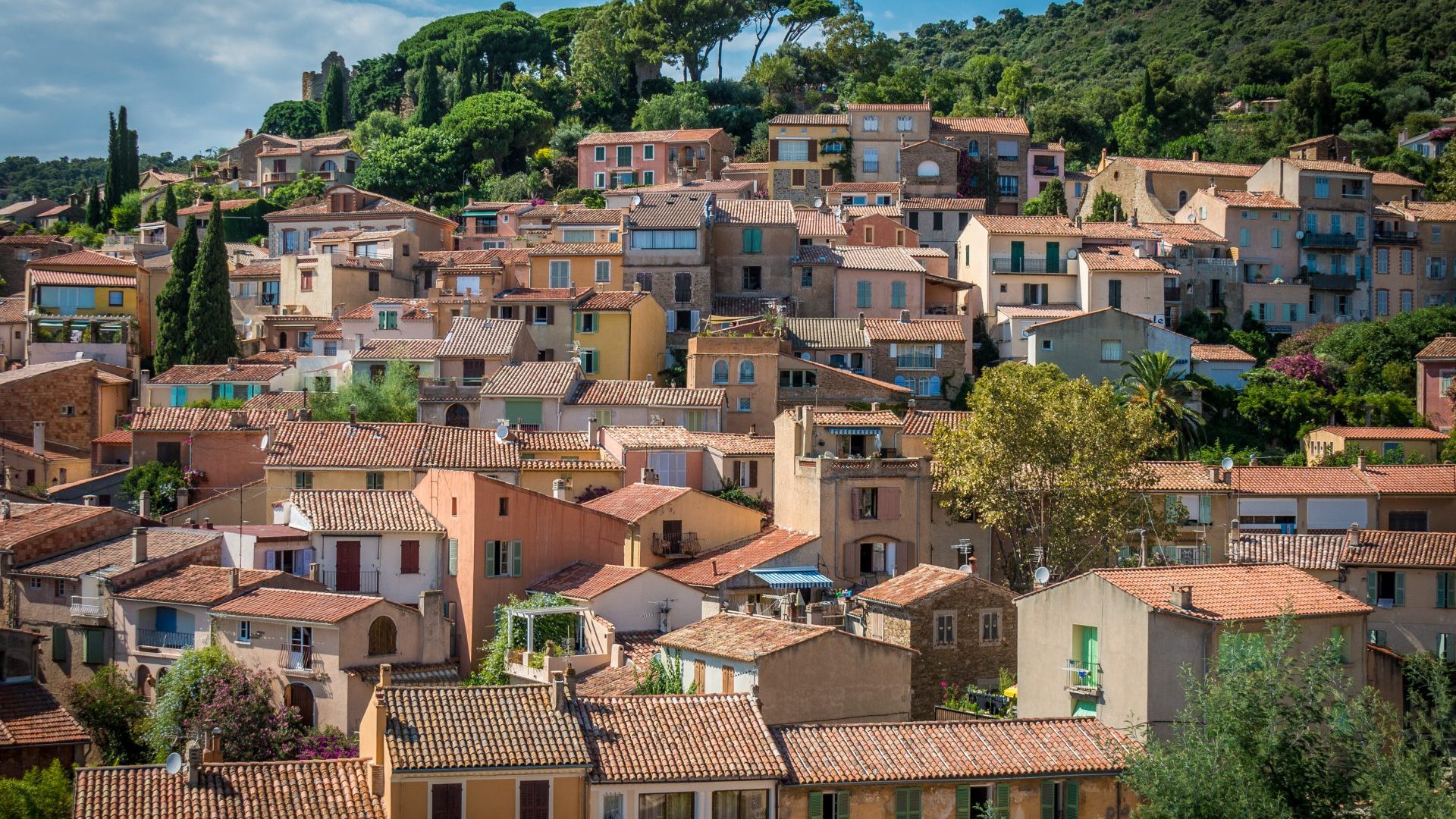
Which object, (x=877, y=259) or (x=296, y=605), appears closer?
(x=296, y=605)

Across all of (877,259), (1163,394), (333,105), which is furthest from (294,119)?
(1163,394)

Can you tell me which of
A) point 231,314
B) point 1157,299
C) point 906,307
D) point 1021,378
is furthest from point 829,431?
point 231,314

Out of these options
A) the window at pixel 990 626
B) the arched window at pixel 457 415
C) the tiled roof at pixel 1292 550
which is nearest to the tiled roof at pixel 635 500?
the arched window at pixel 457 415

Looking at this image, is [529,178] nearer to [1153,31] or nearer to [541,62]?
[541,62]

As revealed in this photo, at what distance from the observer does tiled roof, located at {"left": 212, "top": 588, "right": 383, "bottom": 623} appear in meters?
38.2

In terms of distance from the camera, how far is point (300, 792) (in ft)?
95.8

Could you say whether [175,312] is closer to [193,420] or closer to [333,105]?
[193,420]

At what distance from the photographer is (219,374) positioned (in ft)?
201

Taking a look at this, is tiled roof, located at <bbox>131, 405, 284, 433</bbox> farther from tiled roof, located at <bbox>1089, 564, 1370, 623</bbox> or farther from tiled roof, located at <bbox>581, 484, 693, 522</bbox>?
tiled roof, located at <bbox>1089, 564, 1370, 623</bbox>

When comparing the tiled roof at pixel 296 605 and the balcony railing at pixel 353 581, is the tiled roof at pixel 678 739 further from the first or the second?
the balcony railing at pixel 353 581

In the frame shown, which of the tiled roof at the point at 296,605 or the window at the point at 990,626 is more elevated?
the tiled roof at the point at 296,605

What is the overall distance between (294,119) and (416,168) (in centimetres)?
2964

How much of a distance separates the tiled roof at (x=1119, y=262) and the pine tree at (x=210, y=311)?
29.7m

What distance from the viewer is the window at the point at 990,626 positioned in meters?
40.0
